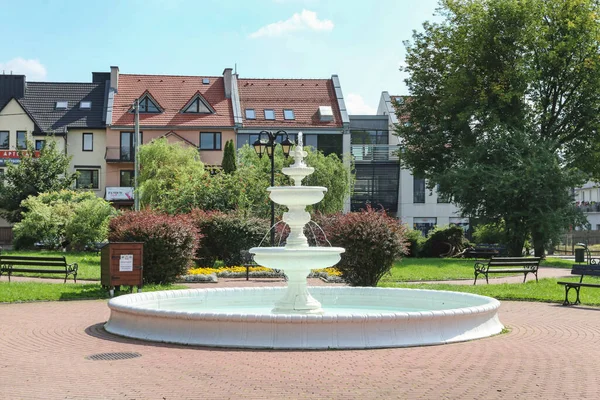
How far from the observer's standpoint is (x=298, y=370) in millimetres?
9539

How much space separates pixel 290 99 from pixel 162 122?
32.9ft

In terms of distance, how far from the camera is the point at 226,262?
31031 millimetres

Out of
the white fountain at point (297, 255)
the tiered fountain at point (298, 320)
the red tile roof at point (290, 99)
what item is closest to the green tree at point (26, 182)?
the red tile roof at point (290, 99)

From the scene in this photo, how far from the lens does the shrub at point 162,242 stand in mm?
21828

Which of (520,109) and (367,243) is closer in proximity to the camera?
(367,243)

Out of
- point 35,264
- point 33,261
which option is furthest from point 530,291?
point 33,261

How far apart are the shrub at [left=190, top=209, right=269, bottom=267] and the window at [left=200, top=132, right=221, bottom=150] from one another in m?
26.9

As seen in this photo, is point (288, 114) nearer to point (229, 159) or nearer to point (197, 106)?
point (197, 106)

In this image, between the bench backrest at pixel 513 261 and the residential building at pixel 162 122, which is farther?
the residential building at pixel 162 122

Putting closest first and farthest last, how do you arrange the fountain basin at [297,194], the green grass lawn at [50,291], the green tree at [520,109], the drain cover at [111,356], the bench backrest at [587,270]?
the drain cover at [111,356] → the fountain basin at [297,194] → the green grass lawn at [50,291] → the bench backrest at [587,270] → the green tree at [520,109]

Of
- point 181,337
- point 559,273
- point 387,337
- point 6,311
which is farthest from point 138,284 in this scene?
point 559,273

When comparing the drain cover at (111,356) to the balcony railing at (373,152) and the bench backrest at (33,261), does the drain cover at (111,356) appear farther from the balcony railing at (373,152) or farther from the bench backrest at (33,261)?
the balcony railing at (373,152)

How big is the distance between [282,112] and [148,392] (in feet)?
170

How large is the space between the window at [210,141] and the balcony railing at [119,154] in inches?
203
